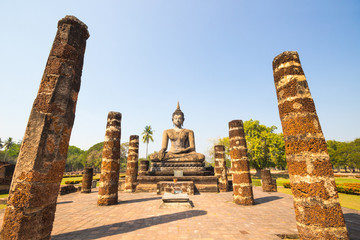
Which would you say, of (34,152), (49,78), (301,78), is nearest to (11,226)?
(34,152)

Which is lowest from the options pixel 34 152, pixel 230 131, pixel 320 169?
pixel 320 169

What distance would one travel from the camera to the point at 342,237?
3.02m

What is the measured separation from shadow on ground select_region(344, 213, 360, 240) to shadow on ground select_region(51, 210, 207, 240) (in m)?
3.70

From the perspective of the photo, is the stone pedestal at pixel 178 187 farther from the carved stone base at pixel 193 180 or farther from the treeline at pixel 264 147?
the treeline at pixel 264 147

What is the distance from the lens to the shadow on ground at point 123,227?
3.86 metres

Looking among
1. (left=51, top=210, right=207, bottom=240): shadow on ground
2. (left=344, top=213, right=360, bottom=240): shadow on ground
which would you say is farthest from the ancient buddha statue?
(left=344, top=213, right=360, bottom=240): shadow on ground

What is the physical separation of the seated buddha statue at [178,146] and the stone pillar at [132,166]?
1.40 m

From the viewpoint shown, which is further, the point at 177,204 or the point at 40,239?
the point at 177,204

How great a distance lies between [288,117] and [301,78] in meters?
1.01

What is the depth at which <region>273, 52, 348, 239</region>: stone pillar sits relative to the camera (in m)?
3.13

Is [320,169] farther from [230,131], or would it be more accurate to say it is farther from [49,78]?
[49,78]

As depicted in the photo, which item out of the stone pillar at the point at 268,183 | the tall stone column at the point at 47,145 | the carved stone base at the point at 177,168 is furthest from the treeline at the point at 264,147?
the tall stone column at the point at 47,145

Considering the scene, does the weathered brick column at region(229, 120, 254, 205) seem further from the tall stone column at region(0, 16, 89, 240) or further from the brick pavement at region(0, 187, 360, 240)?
the tall stone column at region(0, 16, 89, 240)

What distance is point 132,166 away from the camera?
12562 millimetres
